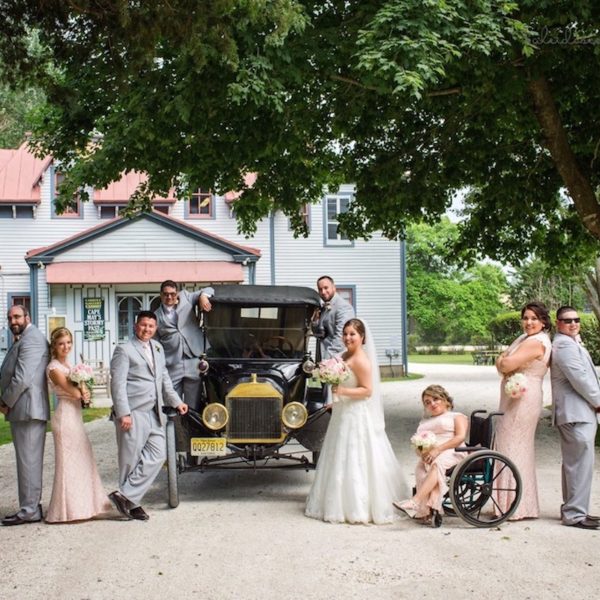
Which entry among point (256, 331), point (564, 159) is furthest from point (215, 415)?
point (564, 159)

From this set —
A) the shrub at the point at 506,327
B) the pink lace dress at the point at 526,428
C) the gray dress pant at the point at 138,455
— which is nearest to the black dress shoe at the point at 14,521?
the gray dress pant at the point at 138,455

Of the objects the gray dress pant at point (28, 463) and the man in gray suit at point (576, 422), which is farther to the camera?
the gray dress pant at point (28, 463)

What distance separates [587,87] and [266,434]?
890cm

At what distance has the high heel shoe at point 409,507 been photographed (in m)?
8.55

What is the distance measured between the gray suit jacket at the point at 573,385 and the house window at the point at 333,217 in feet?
80.7

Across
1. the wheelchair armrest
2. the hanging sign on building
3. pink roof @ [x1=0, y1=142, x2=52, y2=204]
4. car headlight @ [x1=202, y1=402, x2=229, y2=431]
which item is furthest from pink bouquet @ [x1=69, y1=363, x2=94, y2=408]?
pink roof @ [x1=0, y1=142, x2=52, y2=204]

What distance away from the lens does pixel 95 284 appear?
3033 centimetres

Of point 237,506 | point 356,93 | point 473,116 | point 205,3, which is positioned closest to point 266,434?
point 237,506

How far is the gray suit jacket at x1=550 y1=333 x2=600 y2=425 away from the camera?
326 inches

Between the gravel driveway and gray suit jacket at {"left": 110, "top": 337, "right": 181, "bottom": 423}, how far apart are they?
44.3 inches

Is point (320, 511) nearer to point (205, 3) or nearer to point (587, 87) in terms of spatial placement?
point (205, 3)

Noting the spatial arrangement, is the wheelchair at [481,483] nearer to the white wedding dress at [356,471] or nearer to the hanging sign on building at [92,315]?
the white wedding dress at [356,471]

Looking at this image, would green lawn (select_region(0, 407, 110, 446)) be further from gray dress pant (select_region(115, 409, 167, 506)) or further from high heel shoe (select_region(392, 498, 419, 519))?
high heel shoe (select_region(392, 498, 419, 519))

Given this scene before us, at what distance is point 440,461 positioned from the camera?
834 centimetres
